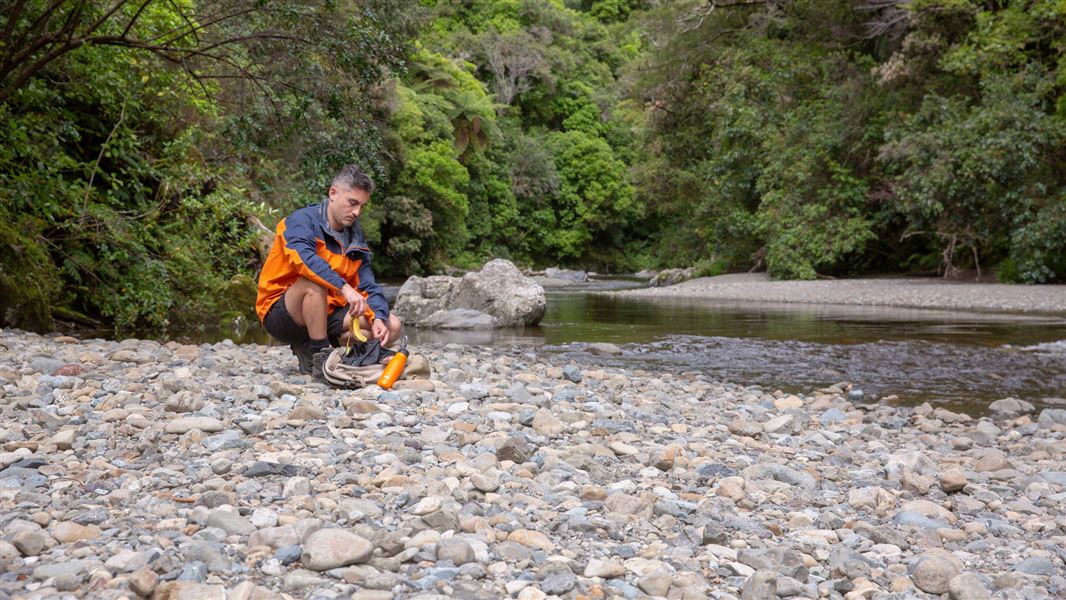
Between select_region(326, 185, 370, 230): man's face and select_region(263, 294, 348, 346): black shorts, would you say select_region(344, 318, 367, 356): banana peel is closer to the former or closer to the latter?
select_region(263, 294, 348, 346): black shorts

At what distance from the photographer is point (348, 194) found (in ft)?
17.3

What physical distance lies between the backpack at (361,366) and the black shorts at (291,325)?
0.16 m

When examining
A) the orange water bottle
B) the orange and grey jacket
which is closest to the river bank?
the orange water bottle

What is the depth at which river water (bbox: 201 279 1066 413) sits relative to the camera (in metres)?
8.07

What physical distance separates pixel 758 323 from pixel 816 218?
1205cm

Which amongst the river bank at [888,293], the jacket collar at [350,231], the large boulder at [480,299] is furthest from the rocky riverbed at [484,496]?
the river bank at [888,293]

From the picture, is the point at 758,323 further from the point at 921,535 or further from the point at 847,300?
the point at 921,535

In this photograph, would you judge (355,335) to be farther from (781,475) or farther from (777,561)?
(777,561)

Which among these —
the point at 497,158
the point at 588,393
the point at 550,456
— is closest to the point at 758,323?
the point at 588,393

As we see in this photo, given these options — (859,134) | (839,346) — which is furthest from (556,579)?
(859,134)

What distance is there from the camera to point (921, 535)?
341 cm

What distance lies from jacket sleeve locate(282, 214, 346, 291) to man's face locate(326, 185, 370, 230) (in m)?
0.17

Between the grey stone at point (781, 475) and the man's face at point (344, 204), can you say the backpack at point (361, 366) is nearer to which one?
the man's face at point (344, 204)

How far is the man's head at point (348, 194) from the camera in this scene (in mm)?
5258
